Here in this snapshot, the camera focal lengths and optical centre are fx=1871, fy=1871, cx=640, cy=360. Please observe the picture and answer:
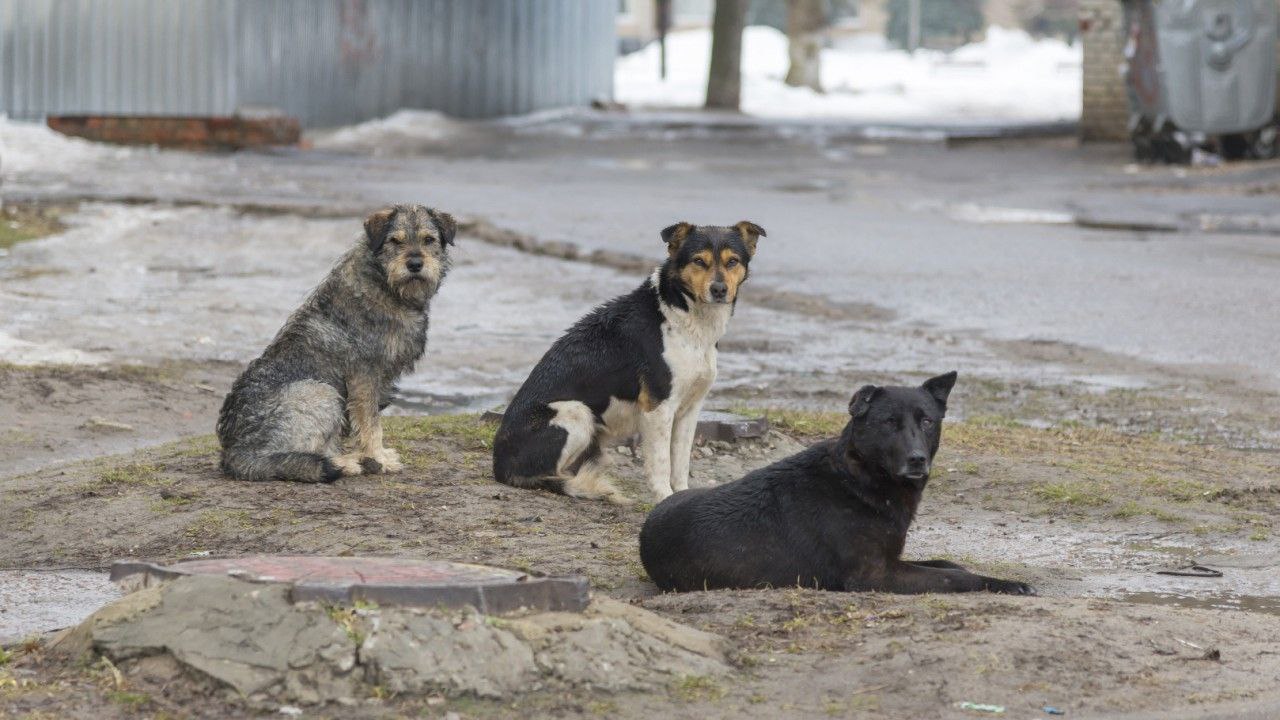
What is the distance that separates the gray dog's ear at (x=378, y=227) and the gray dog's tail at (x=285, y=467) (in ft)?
3.60

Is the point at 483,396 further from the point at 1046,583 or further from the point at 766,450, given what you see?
the point at 1046,583

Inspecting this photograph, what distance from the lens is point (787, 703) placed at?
523 centimetres

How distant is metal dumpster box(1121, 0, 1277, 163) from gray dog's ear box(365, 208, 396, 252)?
65.8ft

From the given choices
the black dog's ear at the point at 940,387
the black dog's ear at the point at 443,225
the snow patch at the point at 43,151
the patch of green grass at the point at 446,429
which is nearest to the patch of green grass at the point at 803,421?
the patch of green grass at the point at 446,429

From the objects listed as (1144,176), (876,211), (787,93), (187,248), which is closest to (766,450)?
(187,248)

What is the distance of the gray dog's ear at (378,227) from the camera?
8.95 meters

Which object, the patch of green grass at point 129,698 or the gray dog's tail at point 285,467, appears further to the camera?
the gray dog's tail at point 285,467

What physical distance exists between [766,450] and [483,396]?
2.77m

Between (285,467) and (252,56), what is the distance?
20474 mm

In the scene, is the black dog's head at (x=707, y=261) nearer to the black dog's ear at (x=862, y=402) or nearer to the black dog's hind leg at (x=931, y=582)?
the black dog's ear at (x=862, y=402)

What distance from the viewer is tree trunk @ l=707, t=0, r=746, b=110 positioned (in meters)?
42.7

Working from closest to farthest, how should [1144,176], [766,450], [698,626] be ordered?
1. [698,626]
2. [766,450]
3. [1144,176]

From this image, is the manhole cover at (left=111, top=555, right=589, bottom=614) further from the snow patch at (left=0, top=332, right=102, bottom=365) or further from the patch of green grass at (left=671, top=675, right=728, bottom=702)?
the snow patch at (left=0, top=332, right=102, bottom=365)

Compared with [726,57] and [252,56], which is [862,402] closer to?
[252,56]
